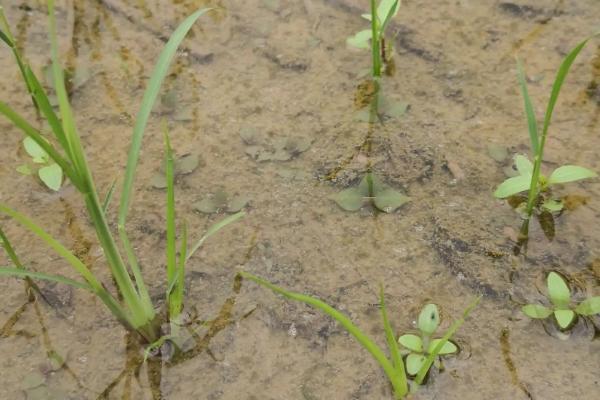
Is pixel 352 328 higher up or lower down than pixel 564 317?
higher up

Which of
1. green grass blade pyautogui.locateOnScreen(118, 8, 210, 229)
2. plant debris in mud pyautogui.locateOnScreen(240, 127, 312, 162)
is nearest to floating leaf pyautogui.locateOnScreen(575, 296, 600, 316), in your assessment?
→ plant debris in mud pyautogui.locateOnScreen(240, 127, 312, 162)

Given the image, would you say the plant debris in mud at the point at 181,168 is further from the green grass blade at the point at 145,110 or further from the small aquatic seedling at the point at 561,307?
the small aquatic seedling at the point at 561,307

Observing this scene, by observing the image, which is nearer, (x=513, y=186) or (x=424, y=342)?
(x=424, y=342)

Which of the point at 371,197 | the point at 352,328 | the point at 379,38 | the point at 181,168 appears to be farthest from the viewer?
the point at 379,38

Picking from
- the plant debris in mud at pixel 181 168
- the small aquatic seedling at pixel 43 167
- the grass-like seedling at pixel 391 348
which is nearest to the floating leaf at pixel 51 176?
the small aquatic seedling at pixel 43 167

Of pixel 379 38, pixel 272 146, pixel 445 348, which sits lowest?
pixel 445 348

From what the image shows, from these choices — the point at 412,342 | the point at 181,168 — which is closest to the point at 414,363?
the point at 412,342

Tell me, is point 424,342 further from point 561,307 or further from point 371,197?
point 371,197

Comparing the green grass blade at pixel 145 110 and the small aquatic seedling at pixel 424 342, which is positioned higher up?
the green grass blade at pixel 145 110

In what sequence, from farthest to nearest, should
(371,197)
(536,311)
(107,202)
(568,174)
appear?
(371,197), (568,174), (536,311), (107,202)
